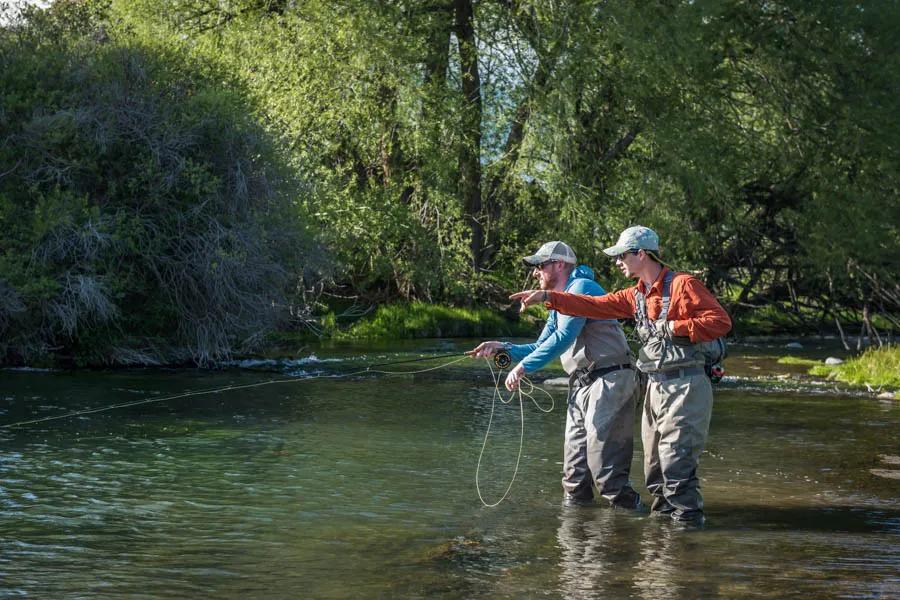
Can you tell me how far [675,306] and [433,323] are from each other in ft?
58.8

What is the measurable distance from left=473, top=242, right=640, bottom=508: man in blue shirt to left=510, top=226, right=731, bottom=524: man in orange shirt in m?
0.23

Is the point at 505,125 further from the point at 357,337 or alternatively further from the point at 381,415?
the point at 381,415

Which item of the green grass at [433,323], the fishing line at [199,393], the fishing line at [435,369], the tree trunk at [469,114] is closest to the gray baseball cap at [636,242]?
the fishing line at [435,369]

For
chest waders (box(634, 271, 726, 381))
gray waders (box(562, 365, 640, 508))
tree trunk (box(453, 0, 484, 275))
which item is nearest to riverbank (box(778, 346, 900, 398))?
tree trunk (box(453, 0, 484, 275))

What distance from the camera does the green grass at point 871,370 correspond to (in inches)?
691

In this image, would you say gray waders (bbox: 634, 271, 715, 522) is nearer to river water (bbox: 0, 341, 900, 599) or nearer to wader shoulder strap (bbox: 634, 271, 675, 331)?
wader shoulder strap (bbox: 634, 271, 675, 331)

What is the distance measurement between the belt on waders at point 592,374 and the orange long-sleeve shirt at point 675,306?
1.29ft

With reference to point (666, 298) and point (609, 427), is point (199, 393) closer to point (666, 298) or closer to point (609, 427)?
point (609, 427)

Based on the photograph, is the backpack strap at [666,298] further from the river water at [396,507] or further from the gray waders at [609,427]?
the river water at [396,507]

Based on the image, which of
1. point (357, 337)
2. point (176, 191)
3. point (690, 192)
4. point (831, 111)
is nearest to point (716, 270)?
point (690, 192)

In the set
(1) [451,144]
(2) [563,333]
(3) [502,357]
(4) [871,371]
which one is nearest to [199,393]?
(3) [502,357]

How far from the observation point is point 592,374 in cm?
812

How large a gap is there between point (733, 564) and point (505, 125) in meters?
18.1

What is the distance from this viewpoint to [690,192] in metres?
23.0
